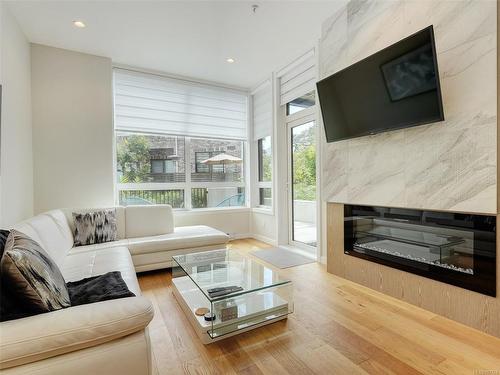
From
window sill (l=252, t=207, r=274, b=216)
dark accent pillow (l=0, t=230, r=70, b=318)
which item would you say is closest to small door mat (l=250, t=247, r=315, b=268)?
window sill (l=252, t=207, r=274, b=216)

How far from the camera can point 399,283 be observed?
228 centimetres

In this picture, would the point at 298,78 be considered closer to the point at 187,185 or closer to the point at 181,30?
the point at 181,30

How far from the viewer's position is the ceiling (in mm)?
Answer: 2627

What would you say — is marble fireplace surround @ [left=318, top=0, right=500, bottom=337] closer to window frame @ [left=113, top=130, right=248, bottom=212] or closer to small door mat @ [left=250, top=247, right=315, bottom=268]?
small door mat @ [left=250, top=247, right=315, bottom=268]

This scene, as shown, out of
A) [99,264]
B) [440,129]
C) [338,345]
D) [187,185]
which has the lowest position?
[338,345]

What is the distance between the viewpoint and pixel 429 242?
215 centimetres

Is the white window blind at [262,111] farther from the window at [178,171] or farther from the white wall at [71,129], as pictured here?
the white wall at [71,129]

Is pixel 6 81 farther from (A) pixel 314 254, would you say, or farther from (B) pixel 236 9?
(A) pixel 314 254

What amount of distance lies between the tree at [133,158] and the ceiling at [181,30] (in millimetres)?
1153

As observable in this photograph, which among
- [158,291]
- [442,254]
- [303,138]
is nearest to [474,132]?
[442,254]

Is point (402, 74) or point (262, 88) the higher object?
point (262, 88)

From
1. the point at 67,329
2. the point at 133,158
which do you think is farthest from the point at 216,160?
the point at 67,329

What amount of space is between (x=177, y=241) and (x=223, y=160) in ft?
6.94

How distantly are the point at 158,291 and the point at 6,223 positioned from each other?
5.24ft
